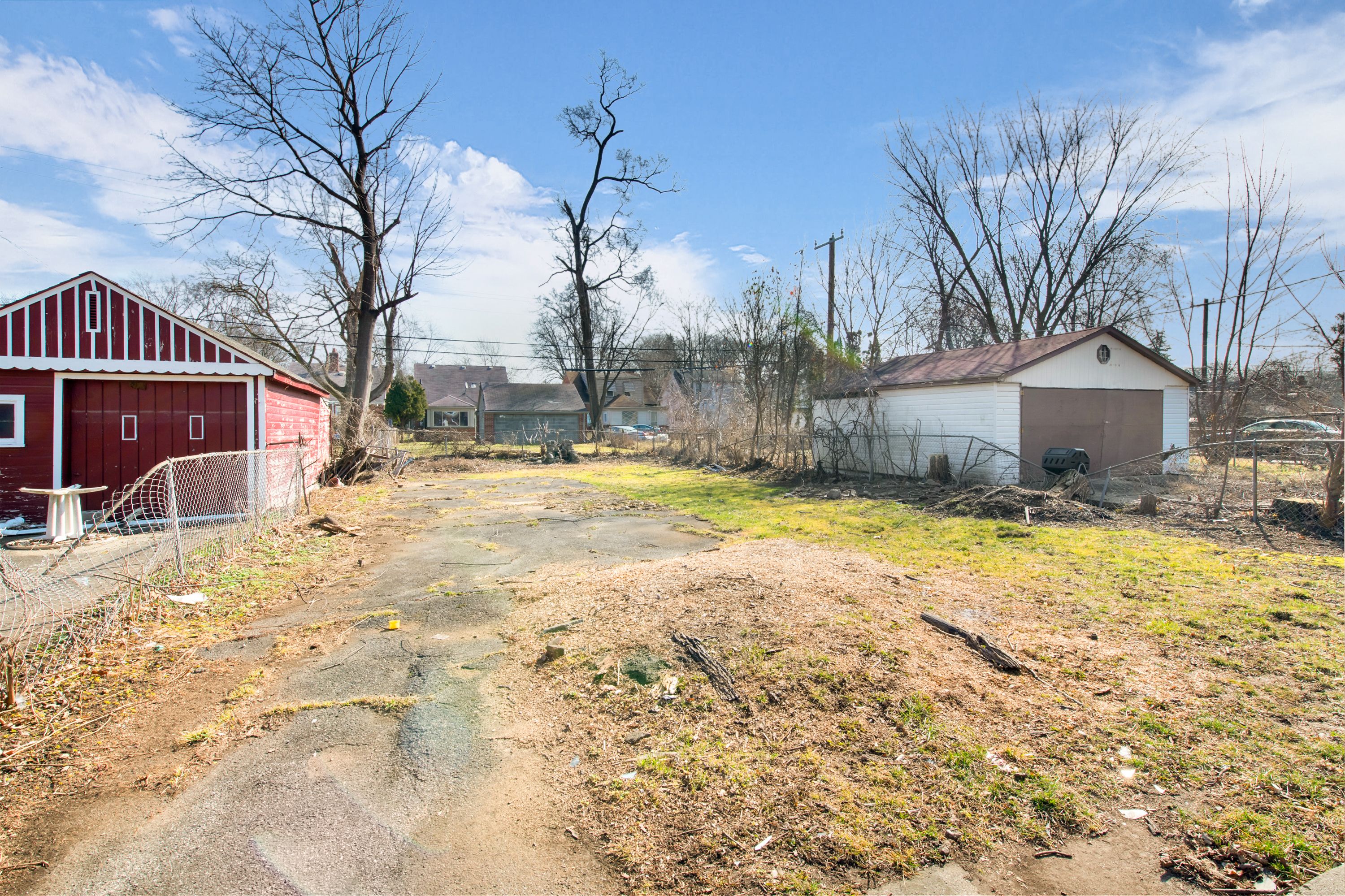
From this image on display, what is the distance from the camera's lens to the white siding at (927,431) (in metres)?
14.9

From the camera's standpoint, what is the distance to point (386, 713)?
3.86 m

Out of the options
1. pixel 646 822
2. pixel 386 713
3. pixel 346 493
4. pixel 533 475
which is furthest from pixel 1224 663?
pixel 533 475

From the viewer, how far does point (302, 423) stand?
1426cm

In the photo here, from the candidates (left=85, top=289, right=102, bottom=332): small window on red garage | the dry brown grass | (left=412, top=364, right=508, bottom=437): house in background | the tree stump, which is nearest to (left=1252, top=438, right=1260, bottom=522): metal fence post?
the tree stump

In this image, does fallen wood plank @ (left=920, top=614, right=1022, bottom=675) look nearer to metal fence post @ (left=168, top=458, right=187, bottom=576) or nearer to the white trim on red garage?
metal fence post @ (left=168, top=458, right=187, bottom=576)

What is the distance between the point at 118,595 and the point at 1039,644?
7.29m

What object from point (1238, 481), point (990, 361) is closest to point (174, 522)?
point (990, 361)

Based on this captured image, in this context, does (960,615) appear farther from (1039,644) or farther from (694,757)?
(694,757)

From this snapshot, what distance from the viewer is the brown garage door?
15.1 m

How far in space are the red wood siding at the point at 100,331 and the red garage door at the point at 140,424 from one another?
48 cm

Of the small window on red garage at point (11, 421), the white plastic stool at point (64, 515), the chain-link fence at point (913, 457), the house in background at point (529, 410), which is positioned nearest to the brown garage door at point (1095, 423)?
the chain-link fence at point (913, 457)

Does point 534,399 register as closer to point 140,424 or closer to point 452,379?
point 452,379

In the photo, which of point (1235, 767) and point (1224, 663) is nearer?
point (1235, 767)

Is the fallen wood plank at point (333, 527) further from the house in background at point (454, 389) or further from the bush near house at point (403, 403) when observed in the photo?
the house in background at point (454, 389)
